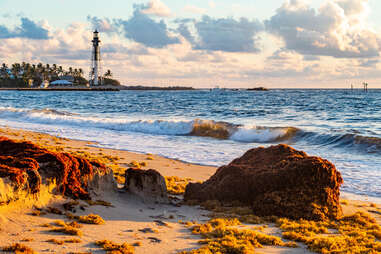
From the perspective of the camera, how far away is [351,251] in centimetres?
547

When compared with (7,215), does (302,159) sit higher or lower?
higher

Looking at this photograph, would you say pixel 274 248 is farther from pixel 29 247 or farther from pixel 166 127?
pixel 166 127

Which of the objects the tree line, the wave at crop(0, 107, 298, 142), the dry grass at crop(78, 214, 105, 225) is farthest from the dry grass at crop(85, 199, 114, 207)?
the tree line

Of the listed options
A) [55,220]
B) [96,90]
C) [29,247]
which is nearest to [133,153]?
[55,220]

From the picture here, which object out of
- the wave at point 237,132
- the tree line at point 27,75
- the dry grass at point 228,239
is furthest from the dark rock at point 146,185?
the tree line at point 27,75

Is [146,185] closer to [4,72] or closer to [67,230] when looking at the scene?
[67,230]

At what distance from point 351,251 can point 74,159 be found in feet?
15.0

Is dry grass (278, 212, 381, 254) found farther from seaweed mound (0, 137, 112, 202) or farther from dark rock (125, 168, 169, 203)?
seaweed mound (0, 137, 112, 202)

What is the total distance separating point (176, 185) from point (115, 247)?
461cm

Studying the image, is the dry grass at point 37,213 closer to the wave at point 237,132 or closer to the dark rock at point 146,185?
the dark rock at point 146,185

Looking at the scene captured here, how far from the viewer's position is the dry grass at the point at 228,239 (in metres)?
5.30

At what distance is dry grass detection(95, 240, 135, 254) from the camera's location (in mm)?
4949

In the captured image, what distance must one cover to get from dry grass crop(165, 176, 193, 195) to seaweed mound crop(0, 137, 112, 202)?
206 centimetres

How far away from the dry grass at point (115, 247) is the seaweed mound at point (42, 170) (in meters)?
1.51
